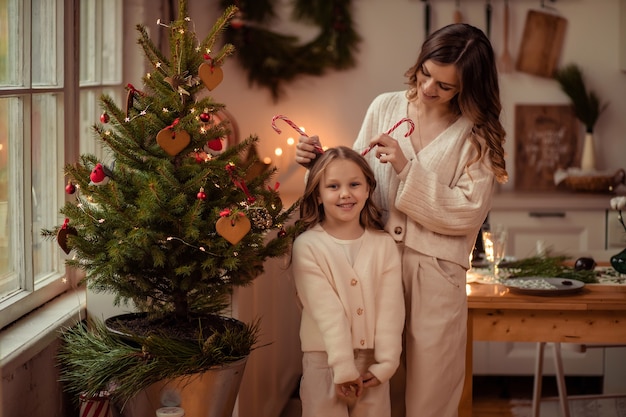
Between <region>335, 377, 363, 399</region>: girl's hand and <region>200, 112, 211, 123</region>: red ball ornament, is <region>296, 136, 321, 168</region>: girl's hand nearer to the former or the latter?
<region>200, 112, 211, 123</region>: red ball ornament

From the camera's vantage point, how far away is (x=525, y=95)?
15.3 feet

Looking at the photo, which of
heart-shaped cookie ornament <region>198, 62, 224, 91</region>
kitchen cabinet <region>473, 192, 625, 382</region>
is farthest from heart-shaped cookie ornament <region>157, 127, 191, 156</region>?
kitchen cabinet <region>473, 192, 625, 382</region>

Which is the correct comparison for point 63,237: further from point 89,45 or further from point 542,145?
point 542,145

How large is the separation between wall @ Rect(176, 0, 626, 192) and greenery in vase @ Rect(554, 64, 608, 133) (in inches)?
3.5

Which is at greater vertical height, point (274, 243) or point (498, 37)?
point (498, 37)

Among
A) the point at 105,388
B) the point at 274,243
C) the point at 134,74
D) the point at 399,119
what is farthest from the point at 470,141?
the point at 134,74

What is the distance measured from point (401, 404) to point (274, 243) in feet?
2.34

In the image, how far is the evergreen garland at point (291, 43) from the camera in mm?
4539

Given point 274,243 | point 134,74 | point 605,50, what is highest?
point 605,50

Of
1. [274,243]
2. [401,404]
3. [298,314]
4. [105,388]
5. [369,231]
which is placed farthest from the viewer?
[298,314]

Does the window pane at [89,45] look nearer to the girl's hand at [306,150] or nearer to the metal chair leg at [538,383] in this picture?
the girl's hand at [306,150]

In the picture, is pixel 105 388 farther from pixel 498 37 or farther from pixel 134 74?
pixel 498 37

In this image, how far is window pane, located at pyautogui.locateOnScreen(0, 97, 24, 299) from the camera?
7.23 ft

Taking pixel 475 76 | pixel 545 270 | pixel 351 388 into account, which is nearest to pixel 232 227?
pixel 351 388
